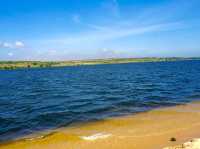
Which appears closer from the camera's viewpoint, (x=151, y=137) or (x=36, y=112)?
(x=151, y=137)

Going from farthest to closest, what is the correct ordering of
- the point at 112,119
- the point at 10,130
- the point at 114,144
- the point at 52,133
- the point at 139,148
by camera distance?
the point at 112,119 → the point at 10,130 → the point at 52,133 → the point at 114,144 → the point at 139,148

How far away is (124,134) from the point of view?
15.8 m

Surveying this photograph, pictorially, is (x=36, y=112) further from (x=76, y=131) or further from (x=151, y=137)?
(x=151, y=137)

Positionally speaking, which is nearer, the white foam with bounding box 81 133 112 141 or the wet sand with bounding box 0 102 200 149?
the wet sand with bounding box 0 102 200 149

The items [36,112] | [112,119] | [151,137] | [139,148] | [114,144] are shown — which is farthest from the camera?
[36,112]

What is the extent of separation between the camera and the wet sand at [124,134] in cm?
1380

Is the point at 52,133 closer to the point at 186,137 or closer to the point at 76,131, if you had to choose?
the point at 76,131

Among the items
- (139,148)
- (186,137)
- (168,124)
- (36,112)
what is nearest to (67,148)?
(139,148)

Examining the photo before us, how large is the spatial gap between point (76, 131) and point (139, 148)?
6030mm

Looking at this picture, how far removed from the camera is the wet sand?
13797mm

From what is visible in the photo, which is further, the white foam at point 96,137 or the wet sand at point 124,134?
the white foam at point 96,137

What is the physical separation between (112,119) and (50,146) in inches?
291

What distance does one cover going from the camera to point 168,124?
→ 17.8 m

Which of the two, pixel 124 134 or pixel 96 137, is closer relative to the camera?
pixel 96 137
